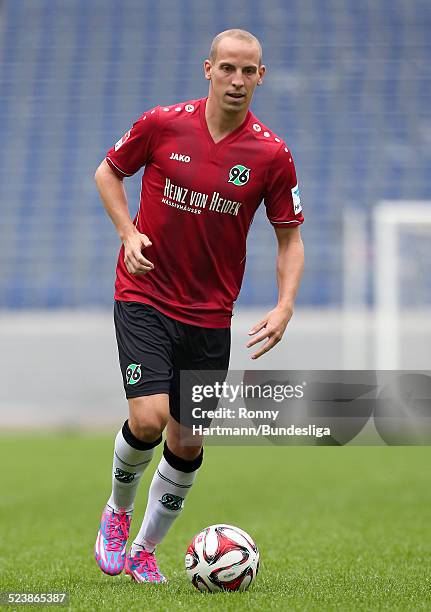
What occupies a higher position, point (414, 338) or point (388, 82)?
point (388, 82)

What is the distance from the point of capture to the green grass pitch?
13.6 ft

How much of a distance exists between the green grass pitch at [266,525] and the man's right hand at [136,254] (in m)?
1.27

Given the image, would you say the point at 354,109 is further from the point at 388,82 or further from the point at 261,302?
the point at 261,302

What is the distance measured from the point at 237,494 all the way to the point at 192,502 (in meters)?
0.69

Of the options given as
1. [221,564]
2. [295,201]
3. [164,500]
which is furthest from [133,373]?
[295,201]

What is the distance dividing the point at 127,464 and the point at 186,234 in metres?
1.03

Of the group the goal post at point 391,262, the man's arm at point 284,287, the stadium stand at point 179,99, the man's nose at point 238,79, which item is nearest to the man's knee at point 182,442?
the man's arm at point 284,287

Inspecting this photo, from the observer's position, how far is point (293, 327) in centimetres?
1830

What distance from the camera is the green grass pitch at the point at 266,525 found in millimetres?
4156

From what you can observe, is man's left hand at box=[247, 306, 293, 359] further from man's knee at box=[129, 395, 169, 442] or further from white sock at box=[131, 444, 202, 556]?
white sock at box=[131, 444, 202, 556]

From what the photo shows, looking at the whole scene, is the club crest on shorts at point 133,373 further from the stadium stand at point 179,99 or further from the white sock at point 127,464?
the stadium stand at point 179,99

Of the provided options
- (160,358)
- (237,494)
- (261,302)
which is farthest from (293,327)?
(160,358)

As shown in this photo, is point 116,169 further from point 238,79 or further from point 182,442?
point 182,442

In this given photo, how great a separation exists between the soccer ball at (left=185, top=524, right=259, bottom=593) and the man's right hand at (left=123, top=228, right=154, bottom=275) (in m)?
1.18
